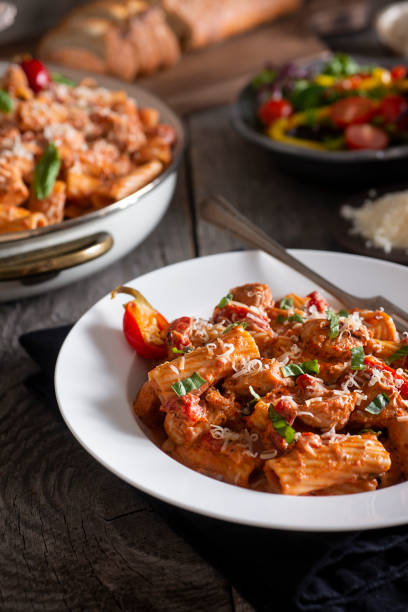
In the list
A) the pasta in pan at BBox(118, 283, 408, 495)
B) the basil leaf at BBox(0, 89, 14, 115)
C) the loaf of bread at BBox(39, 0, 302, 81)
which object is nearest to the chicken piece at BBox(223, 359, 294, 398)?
the pasta in pan at BBox(118, 283, 408, 495)

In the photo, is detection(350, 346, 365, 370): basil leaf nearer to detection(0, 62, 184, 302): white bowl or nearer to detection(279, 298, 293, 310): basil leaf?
detection(279, 298, 293, 310): basil leaf

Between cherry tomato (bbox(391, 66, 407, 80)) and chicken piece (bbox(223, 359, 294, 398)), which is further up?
chicken piece (bbox(223, 359, 294, 398))

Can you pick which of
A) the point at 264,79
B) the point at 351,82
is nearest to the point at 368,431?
the point at 351,82

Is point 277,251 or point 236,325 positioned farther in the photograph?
point 277,251

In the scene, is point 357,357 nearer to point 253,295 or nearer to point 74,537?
point 253,295

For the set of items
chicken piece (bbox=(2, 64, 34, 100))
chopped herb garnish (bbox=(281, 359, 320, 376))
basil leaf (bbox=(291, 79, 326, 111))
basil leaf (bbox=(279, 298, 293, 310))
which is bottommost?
basil leaf (bbox=(291, 79, 326, 111))

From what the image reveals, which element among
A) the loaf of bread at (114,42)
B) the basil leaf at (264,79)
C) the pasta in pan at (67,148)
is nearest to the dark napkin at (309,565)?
the pasta in pan at (67,148)

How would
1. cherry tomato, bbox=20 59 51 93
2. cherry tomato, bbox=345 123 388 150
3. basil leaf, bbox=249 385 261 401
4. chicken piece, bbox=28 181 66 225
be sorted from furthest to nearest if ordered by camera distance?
cherry tomato, bbox=345 123 388 150
cherry tomato, bbox=20 59 51 93
chicken piece, bbox=28 181 66 225
basil leaf, bbox=249 385 261 401
